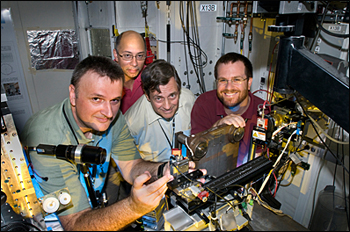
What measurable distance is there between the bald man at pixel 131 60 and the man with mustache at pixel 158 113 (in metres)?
0.34

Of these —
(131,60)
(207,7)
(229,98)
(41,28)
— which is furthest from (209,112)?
(41,28)

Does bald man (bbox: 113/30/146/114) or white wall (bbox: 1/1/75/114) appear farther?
white wall (bbox: 1/1/75/114)

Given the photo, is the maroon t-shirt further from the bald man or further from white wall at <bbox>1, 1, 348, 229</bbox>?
white wall at <bbox>1, 1, 348, 229</bbox>

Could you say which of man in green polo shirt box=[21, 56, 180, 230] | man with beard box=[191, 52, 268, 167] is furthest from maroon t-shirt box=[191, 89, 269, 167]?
man in green polo shirt box=[21, 56, 180, 230]

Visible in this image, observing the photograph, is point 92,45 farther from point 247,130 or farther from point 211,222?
point 211,222

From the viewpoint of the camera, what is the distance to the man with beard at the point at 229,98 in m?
1.91

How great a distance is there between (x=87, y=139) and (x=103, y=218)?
511mm

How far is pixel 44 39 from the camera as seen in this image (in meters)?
3.38

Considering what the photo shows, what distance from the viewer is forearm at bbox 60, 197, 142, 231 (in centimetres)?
109

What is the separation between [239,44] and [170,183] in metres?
2.56

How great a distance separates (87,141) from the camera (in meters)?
1.44

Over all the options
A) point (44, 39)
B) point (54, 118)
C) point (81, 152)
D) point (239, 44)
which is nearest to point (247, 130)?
point (81, 152)

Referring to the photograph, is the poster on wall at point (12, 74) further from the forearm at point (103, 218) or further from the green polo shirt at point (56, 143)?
the forearm at point (103, 218)

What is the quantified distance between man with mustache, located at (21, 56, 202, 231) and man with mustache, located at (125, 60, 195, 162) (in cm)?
40
